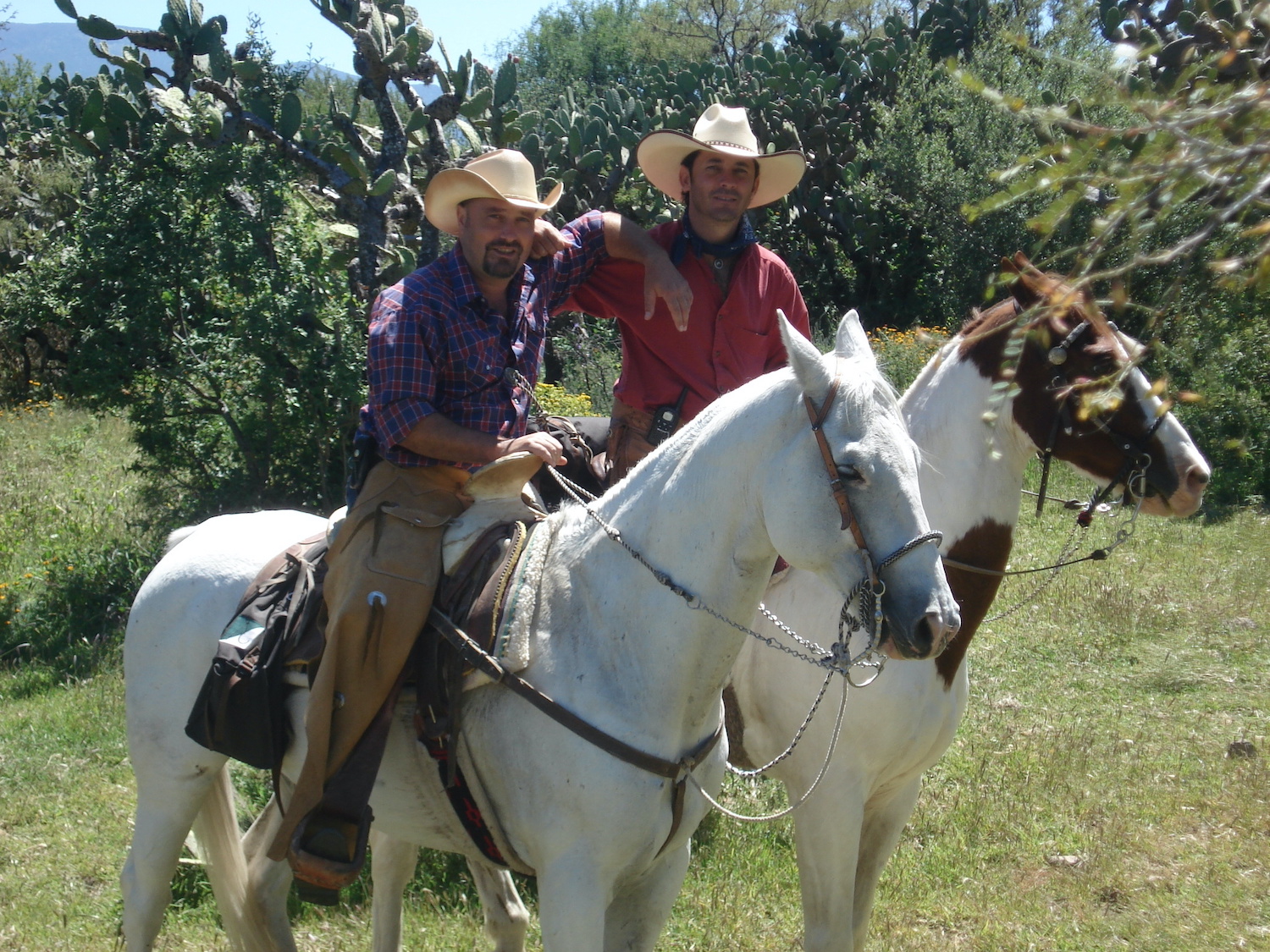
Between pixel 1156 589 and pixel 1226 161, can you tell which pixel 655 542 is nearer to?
pixel 1226 161

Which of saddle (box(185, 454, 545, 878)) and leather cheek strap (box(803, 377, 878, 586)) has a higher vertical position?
leather cheek strap (box(803, 377, 878, 586))

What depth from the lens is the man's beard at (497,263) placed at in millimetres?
3322

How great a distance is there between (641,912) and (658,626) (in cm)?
98

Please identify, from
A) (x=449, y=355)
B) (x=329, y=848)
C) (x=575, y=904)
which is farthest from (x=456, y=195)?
(x=575, y=904)

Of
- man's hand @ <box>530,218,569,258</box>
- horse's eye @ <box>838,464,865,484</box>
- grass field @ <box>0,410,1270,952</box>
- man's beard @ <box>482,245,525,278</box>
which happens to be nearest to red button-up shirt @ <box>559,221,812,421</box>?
man's hand @ <box>530,218,569,258</box>

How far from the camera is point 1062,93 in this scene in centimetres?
1491

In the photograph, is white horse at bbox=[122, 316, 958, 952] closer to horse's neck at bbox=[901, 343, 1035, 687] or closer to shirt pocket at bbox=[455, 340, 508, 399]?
shirt pocket at bbox=[455, 340, 508, 399]

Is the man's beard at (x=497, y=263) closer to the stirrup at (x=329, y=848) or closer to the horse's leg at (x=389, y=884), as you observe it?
the stirrup at (x=329, y=848)

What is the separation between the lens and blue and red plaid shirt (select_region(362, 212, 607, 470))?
10.2 ft

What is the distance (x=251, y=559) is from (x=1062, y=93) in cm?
1477

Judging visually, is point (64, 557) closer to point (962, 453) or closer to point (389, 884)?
point (389, 884)

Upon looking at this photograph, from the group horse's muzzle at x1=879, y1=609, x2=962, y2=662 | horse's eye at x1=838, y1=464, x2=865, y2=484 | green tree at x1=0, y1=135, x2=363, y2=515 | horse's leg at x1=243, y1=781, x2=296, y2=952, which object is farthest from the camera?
green tree at x1=0, y1=135, x2=363, y2=515

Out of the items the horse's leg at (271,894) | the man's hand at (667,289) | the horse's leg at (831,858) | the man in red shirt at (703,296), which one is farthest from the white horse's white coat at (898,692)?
the horse's leg at (271,894)

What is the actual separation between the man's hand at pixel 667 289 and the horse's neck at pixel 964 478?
871 mm
